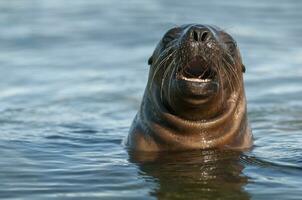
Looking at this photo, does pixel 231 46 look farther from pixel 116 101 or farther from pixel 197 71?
pixel 116 101

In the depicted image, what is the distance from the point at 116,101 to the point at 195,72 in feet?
12.6

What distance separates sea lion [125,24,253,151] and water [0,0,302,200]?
171mm

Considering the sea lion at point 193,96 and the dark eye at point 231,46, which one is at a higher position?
the dark eye at point 231,46

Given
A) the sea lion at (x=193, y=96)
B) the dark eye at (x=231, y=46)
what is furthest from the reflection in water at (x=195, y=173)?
the dark eye at (x=231, y=46)

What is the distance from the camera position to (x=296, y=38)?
15.5 meters

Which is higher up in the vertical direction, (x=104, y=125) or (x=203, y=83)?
(x=203, y=83)

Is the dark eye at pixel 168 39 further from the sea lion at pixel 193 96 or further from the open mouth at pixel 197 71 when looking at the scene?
the open mouth at pixel 197 71

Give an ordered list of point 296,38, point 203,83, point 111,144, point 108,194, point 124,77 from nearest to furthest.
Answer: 1. point 108,194
2. point 203,83
3. point 111,144
4. point 124,77
5. point 296,38

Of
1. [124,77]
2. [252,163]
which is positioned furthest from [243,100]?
[124,77]

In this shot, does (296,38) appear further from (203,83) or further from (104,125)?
(203,83)

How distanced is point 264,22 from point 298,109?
5993 mm

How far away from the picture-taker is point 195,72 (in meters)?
8.16

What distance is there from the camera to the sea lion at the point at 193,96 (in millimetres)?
8016

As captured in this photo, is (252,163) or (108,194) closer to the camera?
(108,194)
